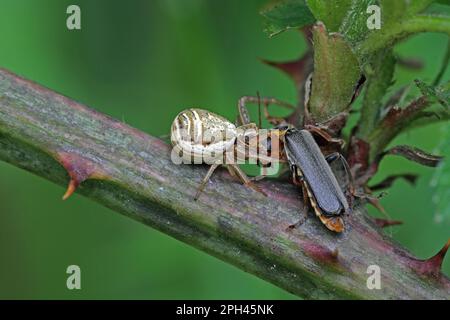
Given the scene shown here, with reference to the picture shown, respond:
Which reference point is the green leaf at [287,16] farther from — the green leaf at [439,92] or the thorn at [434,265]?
the thorn at [434,265]

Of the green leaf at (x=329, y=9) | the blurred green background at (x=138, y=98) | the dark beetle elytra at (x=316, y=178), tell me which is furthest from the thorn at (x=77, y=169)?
the blurred green background at (x=138, y=98)

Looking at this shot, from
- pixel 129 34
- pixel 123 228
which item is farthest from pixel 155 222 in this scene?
pixel 129 34

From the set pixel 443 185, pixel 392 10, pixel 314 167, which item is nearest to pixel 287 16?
pixel 392 10

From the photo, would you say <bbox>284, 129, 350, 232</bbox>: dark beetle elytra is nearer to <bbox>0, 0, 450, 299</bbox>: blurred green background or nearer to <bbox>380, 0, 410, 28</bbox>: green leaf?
<bbox>380, 0, 410, 28</bbox>: green leaf

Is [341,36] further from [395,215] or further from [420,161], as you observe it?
[395,215]

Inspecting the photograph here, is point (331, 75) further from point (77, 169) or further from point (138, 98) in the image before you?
point (138, 98)
